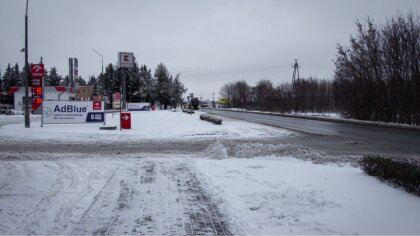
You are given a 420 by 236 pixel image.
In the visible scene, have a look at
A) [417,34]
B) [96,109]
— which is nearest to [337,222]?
[96,109]

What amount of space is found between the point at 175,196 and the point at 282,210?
1934 mm

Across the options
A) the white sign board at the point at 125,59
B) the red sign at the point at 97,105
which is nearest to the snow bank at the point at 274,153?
the white sign board at the point at 125,59

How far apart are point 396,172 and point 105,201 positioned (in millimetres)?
5160

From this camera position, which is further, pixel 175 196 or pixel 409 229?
pixel 175 196

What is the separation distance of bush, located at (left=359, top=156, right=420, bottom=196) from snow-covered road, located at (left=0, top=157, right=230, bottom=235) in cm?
328

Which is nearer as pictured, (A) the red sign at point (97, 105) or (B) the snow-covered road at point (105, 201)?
(B) the snow-covered road at point (105, 201)

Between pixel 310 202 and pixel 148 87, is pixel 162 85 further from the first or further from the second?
pixel 310 202

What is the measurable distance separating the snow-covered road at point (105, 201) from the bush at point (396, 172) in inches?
129

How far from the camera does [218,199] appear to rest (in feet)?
19.3

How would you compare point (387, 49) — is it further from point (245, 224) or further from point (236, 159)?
point (245, 224)

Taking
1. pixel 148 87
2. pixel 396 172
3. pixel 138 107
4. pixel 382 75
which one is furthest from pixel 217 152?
pixel 148 87

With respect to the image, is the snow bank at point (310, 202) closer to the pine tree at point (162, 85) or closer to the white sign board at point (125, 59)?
the white sign board at point (125, 59)

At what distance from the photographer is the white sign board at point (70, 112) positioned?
2252cm

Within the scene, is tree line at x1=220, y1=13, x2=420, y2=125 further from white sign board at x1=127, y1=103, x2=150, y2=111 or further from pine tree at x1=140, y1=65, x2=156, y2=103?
pine tree at x1=140, y1=65, x2=156, y2=103
